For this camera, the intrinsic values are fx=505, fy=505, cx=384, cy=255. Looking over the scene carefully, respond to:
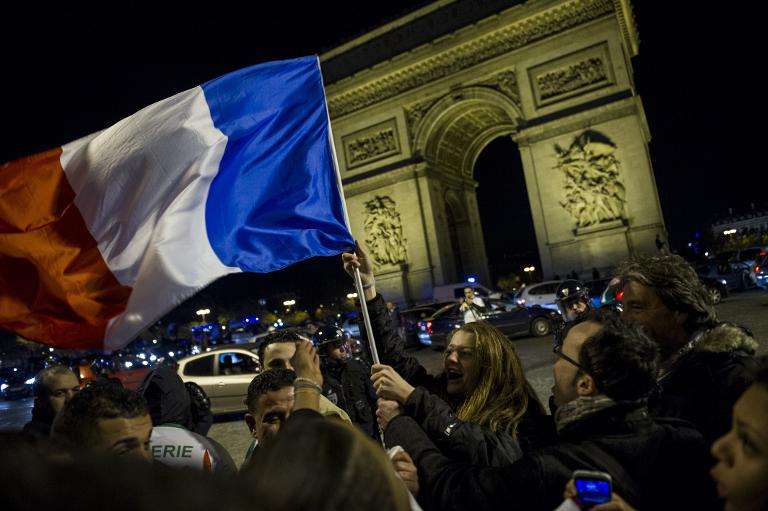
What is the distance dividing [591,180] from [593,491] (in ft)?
58.0

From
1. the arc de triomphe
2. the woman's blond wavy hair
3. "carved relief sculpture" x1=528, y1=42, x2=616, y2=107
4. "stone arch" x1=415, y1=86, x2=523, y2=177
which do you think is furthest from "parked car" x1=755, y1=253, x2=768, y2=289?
the woman's blond wavy hair

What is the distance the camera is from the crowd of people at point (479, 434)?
1.93 feet

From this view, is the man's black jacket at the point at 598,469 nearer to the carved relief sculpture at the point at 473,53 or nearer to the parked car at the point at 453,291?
the parked car at the point at 453,291

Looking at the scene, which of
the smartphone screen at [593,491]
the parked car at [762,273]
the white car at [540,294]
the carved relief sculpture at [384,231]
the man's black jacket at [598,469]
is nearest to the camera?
the smartphone screen at [593,491]

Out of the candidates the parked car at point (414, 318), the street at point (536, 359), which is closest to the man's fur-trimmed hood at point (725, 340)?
the street at point (536, 359)

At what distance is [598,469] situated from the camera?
59.1 inches

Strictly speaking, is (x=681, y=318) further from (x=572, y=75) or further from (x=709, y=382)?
(x=572, y=75)

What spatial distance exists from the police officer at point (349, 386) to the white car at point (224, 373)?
13.7ft

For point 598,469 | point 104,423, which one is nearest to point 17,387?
point 104,423

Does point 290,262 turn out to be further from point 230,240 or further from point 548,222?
point 548,222

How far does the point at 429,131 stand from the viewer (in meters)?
21.1

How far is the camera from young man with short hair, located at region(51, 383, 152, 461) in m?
1.95

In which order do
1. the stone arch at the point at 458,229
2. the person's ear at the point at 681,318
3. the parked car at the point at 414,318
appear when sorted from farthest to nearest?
the stone arch at the point at 458,229 < the parked car at the point at 414,318 < the person's ear at the point at 681,318

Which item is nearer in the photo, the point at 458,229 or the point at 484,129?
the point at 458,229
